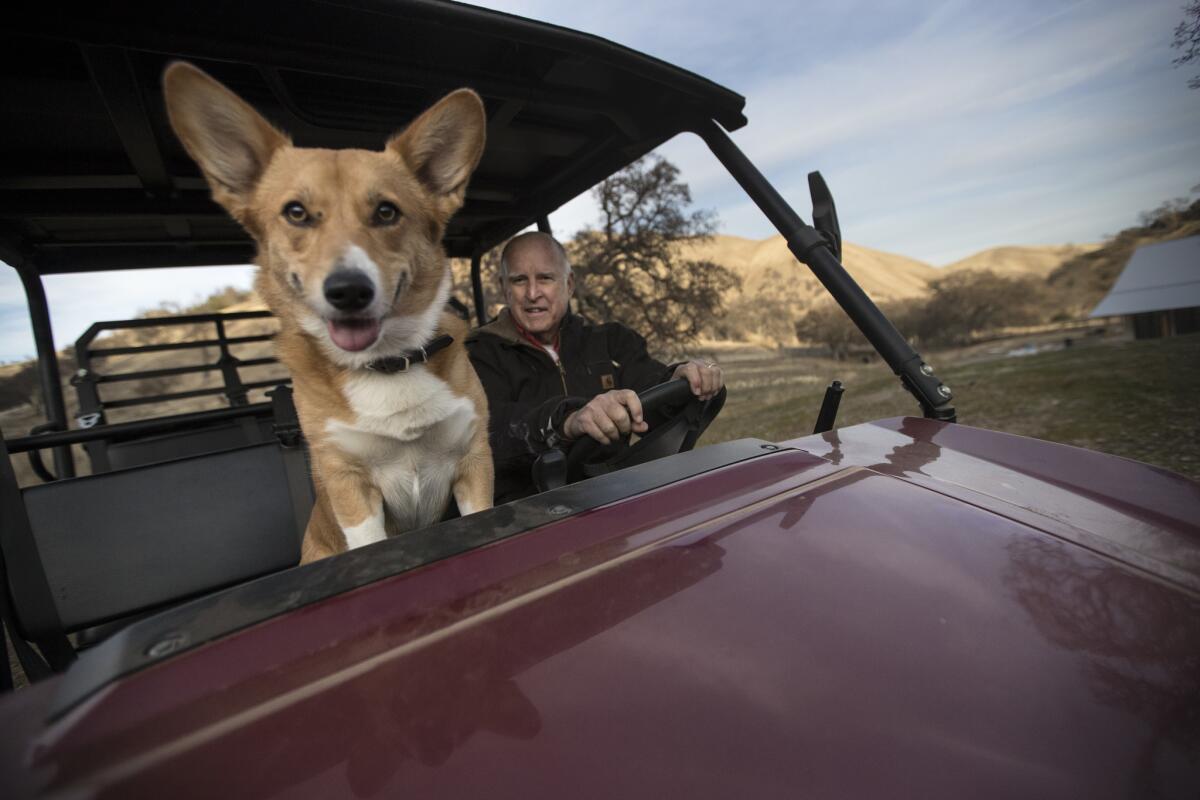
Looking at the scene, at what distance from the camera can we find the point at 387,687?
1.89 feet

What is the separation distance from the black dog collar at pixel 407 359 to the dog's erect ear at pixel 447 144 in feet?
1.55

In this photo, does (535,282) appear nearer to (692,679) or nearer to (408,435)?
(408,435)

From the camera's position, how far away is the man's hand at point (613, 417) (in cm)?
156

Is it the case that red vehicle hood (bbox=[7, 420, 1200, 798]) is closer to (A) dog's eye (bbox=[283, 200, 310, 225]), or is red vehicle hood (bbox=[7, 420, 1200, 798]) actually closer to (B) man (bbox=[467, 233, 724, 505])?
(A) dog's eye (bbox=[283, 200, 310, 225])

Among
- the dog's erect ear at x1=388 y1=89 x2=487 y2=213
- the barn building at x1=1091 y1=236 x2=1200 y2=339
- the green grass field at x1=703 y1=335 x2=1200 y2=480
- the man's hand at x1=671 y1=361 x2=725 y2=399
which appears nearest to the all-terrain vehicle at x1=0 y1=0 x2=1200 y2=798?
the dog's erect ear at x1=388 y1=89 x2=487 y2=213

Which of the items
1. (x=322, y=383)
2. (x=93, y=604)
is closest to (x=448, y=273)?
(x=322, y=383)

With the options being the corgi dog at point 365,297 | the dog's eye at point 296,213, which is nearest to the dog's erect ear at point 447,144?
the corgi dog at point 365,297

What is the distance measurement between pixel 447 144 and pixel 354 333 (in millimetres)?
679

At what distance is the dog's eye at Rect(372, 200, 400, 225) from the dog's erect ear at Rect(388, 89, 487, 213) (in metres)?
0.20

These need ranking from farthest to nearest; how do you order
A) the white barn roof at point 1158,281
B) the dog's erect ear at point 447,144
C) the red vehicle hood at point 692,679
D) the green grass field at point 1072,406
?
the white barn roof at point 1158,281
the green grass field at point 1072,406
the dog's erect ear at point 447,144
the red vehicle hood at point 692,679

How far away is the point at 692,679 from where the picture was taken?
2.08 ft

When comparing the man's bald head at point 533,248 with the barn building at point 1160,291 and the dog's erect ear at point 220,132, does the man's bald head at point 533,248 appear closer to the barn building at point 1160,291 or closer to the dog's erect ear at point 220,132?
the dog's erect ear at point 220,132

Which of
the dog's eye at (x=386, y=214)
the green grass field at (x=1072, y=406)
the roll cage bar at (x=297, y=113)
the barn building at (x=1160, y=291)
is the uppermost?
the roll cage bar at (x=297, y=113)

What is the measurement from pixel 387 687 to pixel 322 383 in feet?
4.10
